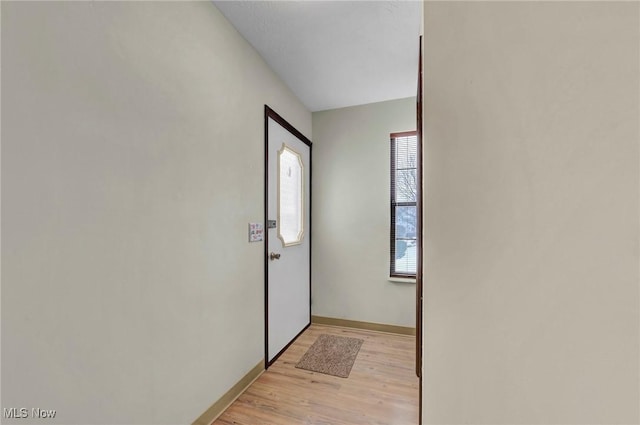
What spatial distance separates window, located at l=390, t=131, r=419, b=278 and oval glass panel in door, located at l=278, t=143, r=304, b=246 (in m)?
0.91

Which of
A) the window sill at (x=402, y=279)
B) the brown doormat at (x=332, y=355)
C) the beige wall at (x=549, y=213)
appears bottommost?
the brown doormat at (x=332, y=355)

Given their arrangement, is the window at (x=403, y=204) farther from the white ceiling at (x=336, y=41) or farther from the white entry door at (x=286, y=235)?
the white entry door at (x=286, y=235)

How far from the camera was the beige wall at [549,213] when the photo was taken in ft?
0.26

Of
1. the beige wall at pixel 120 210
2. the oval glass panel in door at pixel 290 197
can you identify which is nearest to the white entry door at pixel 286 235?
the oval glass panel in door at pixel 290 197

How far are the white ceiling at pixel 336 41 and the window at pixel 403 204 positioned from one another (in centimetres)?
48

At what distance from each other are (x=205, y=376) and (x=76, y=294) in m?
0.81

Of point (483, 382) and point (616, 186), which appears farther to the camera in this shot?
point (483, 382)

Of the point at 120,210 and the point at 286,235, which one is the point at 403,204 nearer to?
the point at 286,235

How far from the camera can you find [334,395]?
5.52ft

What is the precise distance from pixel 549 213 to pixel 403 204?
2.60 m

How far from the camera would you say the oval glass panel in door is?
2252 mm

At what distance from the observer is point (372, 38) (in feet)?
5.77

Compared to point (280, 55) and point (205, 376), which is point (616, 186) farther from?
point (280, 55)

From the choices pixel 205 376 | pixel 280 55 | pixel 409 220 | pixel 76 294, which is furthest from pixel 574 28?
pixel 409 220
